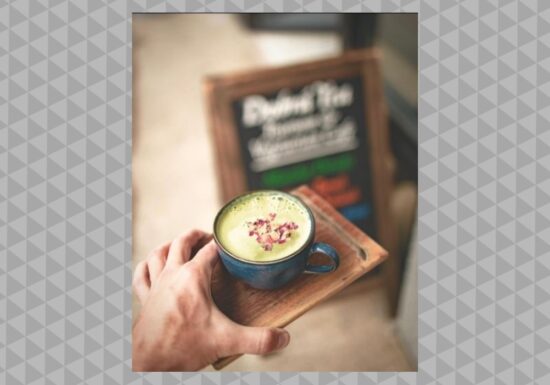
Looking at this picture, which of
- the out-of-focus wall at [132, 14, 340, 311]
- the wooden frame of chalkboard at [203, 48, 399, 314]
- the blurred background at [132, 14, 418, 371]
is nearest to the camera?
the blurred background at [132, 14, 418, 371]

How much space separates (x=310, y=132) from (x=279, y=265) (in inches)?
34.7

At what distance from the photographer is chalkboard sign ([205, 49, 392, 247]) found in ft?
4.72

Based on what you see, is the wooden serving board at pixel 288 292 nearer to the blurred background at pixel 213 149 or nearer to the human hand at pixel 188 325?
the human hand at pixel 188 325

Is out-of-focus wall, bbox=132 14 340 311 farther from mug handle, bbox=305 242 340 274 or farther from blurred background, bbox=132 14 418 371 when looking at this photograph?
mug handle, bbox=305 242 340 274

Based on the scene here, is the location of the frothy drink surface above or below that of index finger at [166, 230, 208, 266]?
above

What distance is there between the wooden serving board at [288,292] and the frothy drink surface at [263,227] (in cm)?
7

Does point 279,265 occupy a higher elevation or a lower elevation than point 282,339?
higher

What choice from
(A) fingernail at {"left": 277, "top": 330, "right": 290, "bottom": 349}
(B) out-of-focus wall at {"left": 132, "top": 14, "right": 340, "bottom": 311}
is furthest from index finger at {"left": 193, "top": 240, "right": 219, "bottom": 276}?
(B) out-of-focus wall at {"left": 132, "top": 14, "right": 340, "bottom": 311}

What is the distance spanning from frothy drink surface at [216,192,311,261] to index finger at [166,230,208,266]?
9cm

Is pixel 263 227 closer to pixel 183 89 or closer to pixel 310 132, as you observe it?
pixel 310 132

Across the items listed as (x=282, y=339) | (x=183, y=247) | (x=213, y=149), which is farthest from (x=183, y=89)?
(x=282, y=339)

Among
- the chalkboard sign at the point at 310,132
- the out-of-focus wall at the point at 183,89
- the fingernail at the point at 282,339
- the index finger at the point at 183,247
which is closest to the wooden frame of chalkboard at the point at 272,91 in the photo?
the chalkboard sign at the point at 310,132

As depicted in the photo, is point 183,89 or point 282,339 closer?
point 282,339

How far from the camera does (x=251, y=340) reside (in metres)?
0.70
